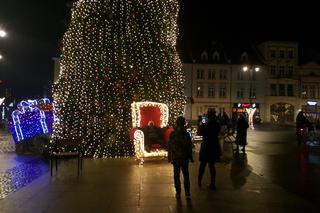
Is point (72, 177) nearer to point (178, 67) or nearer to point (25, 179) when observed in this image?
point (25, 179)

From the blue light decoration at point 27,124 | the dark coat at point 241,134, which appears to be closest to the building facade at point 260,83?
the blue light decoration at point 27,124

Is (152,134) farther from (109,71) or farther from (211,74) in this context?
(211,74)

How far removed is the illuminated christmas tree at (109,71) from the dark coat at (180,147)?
694cm

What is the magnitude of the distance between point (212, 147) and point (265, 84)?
197ft

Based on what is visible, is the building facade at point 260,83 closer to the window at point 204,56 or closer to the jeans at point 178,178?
the window at point 204,56

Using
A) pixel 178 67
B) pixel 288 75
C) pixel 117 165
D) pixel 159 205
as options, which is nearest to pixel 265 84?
pixel 288 75

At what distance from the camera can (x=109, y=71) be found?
15.7m

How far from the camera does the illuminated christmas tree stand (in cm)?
1562

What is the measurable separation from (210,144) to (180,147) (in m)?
1.33

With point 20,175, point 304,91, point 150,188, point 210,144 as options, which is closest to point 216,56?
point 304,91

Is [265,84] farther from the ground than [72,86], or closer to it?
farther from the ground

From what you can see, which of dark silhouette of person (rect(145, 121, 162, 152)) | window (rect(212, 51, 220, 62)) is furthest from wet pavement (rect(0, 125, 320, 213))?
window (rect(212, 51, 220, 62))

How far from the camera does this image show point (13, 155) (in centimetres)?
1641

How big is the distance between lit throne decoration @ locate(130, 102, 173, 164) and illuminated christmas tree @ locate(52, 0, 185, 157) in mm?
658
